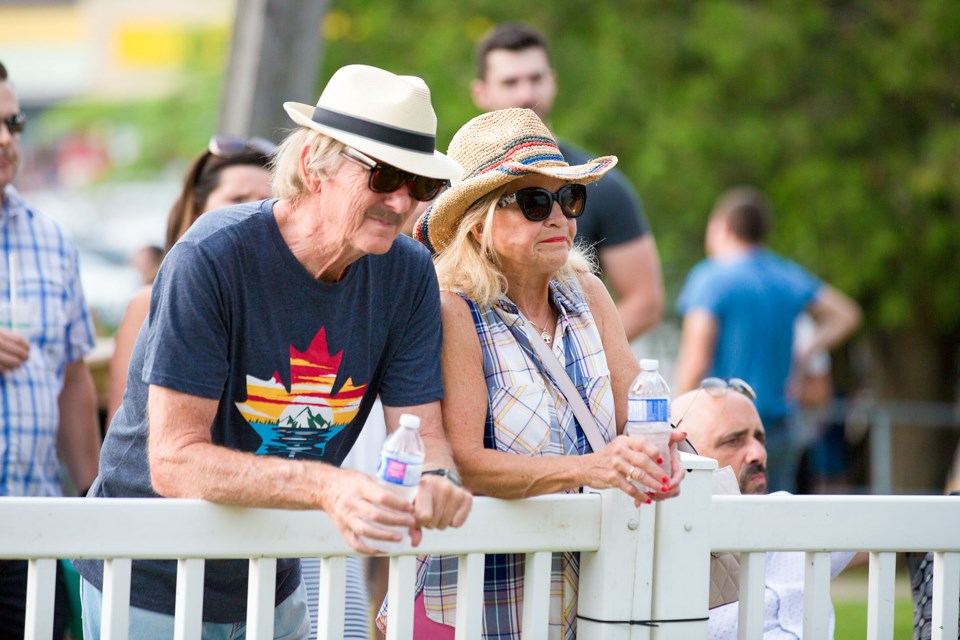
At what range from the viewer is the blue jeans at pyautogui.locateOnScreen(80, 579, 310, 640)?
2.86m

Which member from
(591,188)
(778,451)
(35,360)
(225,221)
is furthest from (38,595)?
(778,451)

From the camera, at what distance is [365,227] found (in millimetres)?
2674

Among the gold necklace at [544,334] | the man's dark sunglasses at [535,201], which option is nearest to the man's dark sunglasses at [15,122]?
the man's dark sunglasses at [535,201]

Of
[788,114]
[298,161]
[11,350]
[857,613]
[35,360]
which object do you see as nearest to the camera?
[298,161]

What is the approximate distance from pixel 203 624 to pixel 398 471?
2.87 ft

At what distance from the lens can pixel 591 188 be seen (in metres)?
4.97

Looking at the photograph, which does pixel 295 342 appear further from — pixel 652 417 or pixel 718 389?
pixel 718 389

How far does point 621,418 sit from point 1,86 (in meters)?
2.14

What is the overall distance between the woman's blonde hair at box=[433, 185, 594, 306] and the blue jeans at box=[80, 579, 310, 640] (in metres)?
0.84

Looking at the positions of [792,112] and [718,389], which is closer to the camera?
[718,389]

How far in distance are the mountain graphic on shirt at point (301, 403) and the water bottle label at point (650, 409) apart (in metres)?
0.61

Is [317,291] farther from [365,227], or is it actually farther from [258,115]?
[258,115]

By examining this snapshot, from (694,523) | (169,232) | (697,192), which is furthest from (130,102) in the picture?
(694,523)

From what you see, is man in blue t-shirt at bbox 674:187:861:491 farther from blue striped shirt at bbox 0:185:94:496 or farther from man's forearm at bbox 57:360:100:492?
blue striped shirt at bbox 0:185:94:496
